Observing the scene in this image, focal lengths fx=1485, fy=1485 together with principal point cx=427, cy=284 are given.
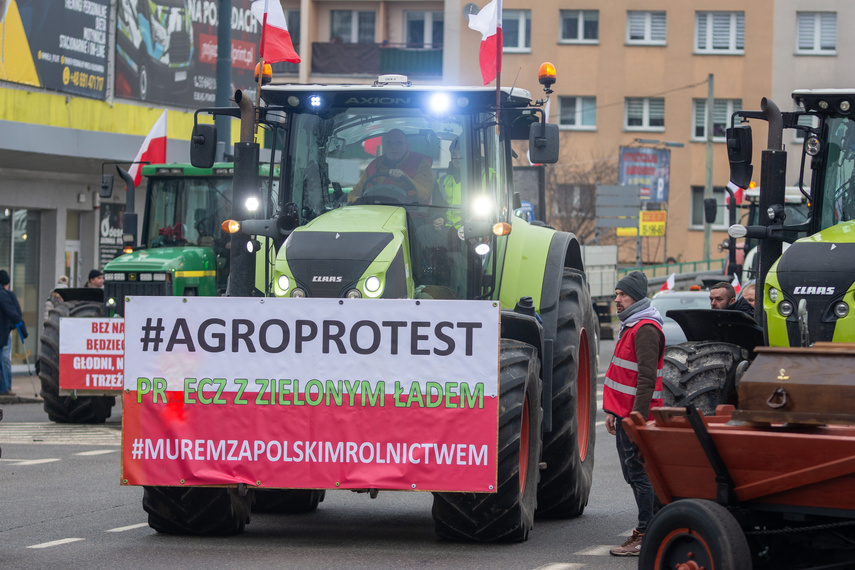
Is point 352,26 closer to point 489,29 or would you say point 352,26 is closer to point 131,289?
point 131,289

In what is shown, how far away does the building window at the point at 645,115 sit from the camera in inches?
2160

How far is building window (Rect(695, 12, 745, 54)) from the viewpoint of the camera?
5403 centimetres

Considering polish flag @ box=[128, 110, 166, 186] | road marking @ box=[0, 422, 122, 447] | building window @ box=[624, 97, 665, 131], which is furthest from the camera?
building window @ box=[624, 97, 665, 131]

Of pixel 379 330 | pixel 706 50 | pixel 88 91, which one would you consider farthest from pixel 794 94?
pixel 706 50

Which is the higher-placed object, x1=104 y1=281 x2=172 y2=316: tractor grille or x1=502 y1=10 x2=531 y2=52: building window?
x1=502 y1=10 x2=531 y2=52: building window

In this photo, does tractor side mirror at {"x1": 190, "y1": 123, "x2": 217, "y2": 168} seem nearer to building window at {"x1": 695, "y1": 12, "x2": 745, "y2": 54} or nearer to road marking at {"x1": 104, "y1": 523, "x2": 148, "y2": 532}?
road marking at {"x1": 104, "y1": 523, "x2": 148, "y2": 532}

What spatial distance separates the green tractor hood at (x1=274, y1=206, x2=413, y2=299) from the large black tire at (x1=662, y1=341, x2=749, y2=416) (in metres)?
1.97

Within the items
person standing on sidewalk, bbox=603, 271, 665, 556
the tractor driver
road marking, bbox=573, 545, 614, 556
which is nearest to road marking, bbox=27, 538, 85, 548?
the tractor driver

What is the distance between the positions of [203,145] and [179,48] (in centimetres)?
1916

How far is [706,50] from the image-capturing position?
178ft

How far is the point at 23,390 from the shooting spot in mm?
23734

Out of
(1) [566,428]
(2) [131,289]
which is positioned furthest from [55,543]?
(2) [131,289]

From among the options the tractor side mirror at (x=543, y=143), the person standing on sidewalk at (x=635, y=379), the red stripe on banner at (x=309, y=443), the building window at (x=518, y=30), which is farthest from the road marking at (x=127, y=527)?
the building window at (x=518, y=30)

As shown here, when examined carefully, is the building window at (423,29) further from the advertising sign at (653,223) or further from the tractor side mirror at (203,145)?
the tractor side mirror at (203,145)
